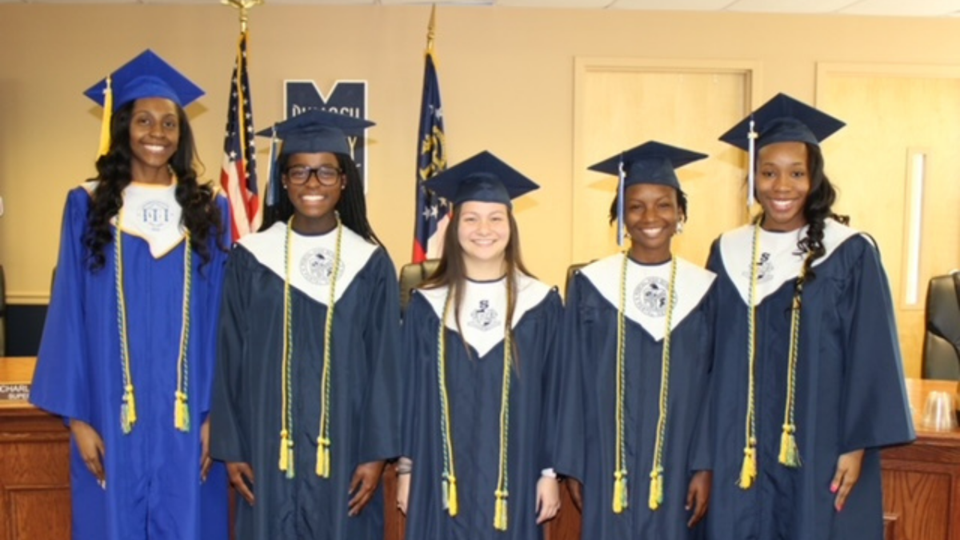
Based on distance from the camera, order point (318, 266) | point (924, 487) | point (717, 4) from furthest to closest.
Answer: point (717, 4)
point (924, 487)
point (318, 266)

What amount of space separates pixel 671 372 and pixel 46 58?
5002mm

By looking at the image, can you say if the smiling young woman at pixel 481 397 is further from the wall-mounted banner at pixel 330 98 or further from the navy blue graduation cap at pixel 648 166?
the wall-mounted banner at pixel 330 98

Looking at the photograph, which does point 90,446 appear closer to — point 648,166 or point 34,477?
point 34,477

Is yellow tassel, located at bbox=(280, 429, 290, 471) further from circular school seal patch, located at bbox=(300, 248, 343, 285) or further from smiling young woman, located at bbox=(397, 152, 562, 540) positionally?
circular school seal patch, located at bbox=(300, 248, 343, 285)

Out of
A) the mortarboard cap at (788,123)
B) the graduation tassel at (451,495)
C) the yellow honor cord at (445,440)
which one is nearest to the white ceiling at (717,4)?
the mortarboard cap at (788,123)

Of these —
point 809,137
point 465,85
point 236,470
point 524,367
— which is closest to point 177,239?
point 236,470

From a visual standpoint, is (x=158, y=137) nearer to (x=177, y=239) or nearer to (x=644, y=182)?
(x=177, y=239)

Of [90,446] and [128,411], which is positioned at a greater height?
[128,411]

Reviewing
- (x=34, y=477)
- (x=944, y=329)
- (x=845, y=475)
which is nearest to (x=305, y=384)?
(x=34, y=477)

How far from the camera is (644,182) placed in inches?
93.3

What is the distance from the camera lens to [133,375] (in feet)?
7.43

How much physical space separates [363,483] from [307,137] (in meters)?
1.01

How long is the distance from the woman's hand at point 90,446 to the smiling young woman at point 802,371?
1.76 m

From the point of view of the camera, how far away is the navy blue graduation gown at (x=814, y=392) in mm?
2211
